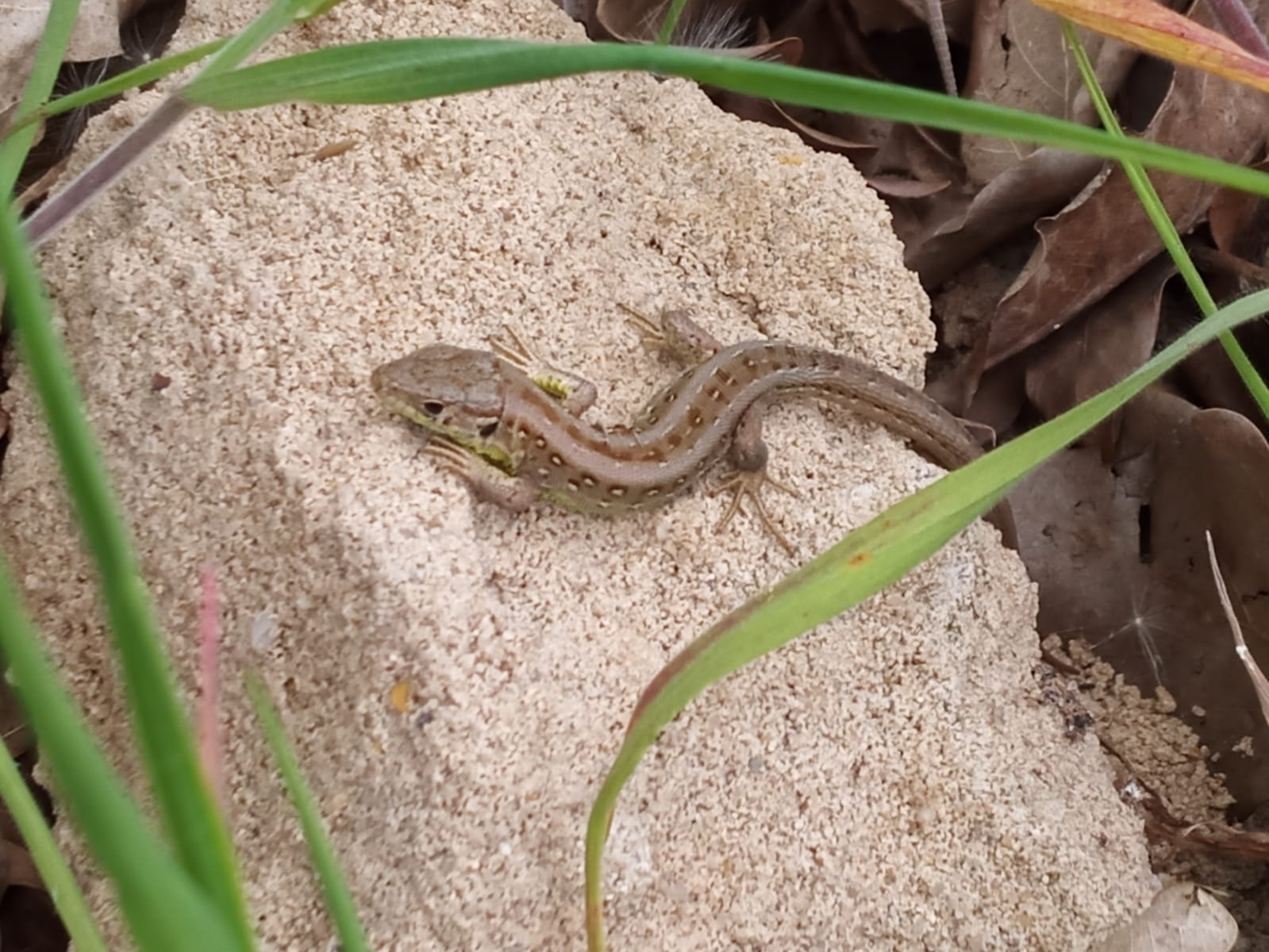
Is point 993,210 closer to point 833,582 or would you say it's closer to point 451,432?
point 451,432

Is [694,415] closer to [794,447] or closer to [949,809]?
[794,447]

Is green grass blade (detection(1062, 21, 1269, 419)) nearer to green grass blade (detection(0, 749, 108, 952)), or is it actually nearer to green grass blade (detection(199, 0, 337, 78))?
green grass blade (detection(199, 0, 337, 78))

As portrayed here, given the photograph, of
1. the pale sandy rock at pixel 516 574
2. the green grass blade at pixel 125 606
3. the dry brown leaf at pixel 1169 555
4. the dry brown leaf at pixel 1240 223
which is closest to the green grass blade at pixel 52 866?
the pale sandy rock at pixel 516 574

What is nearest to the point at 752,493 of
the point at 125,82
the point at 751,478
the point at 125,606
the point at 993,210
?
the point at 751,478

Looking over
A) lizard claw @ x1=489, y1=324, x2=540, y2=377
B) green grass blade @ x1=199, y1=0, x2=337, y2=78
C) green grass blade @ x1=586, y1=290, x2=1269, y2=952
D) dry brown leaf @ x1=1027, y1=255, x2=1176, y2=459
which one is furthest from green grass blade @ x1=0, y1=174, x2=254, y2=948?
dry brown leaf @ x1=1027, y1=255, x2=1176, y2=459

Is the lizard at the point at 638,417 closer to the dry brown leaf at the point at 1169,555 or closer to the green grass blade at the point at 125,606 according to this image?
the dry brown leaf at the point at 1169,555

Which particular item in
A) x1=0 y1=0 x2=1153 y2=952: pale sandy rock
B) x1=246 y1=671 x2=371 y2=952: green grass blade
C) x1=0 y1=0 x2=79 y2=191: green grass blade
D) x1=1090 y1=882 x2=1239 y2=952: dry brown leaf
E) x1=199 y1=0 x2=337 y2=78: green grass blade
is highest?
x1=199 y1=0 x2=337 y2=78: green grass blade
